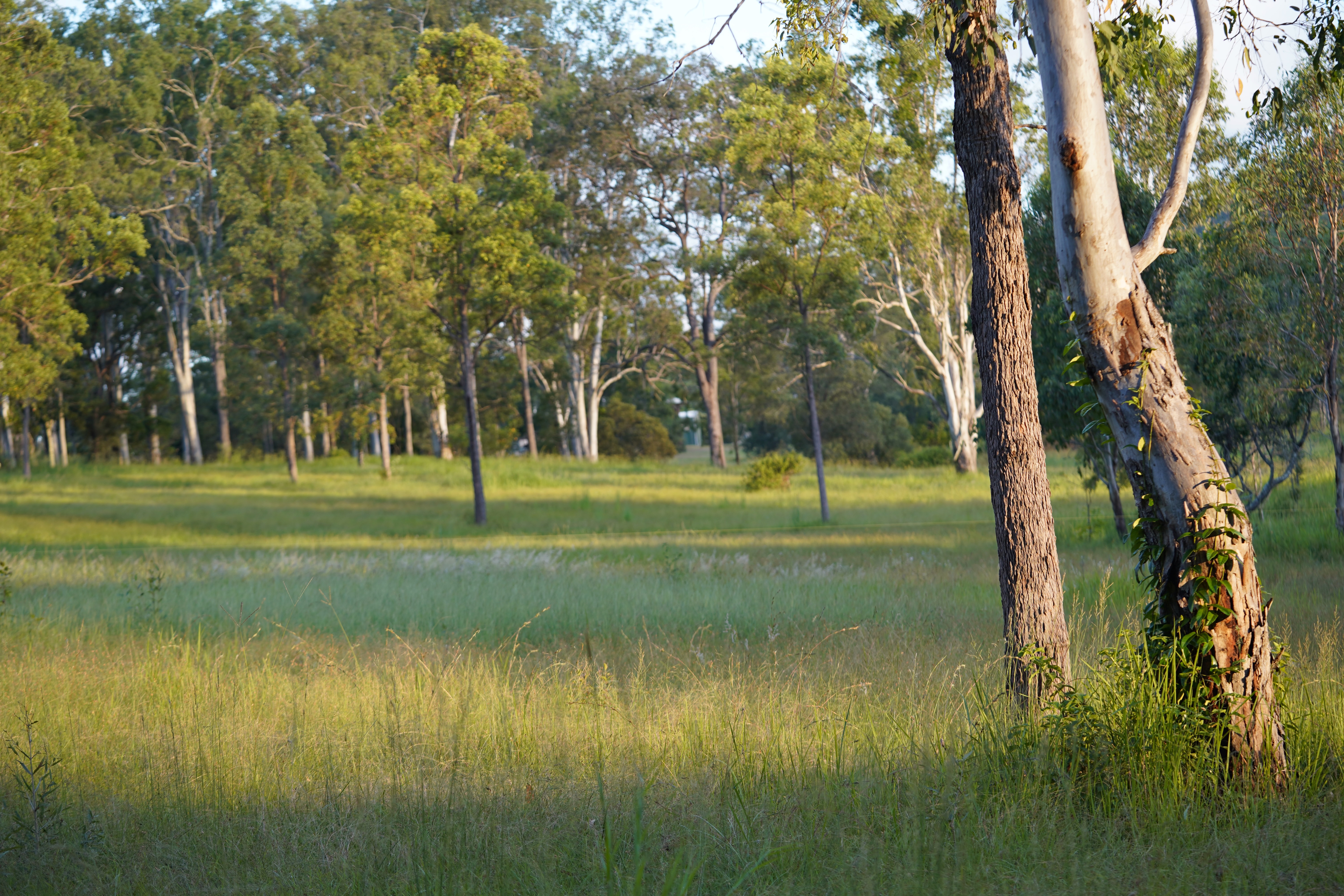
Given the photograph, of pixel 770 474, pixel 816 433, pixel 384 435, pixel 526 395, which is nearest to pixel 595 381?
pixel 526 395

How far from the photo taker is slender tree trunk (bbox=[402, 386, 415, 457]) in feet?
142

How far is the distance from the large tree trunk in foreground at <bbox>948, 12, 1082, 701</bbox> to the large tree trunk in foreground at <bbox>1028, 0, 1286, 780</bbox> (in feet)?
1.42

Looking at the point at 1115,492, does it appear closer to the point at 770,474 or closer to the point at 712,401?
the point at 770,474

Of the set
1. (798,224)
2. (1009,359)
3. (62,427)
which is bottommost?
(1009,359)

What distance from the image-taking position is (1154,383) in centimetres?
433

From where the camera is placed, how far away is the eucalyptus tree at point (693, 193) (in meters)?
39.9

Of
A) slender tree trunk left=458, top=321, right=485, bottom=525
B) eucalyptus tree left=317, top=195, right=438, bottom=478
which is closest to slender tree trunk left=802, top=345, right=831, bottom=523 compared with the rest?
slender tree trunk left=458, top=321, right=485, bottom=525

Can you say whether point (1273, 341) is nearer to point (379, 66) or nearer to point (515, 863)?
point (515, 863)

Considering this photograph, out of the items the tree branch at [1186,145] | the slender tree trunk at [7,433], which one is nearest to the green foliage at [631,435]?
the slender tree trunk at [7,433]

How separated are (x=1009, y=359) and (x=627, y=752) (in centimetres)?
293

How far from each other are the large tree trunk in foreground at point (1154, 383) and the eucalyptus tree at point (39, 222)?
23.3 m

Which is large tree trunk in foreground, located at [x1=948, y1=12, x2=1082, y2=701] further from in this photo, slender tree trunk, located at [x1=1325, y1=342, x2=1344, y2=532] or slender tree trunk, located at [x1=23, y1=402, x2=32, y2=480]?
slender tree trunk, located at [x1=23, y1=402, x2=32, y2=480]

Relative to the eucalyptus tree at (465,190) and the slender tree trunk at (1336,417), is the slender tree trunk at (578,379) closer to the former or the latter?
the eucalyptus tree at (465,190)

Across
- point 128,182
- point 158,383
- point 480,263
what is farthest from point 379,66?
point 480,263
